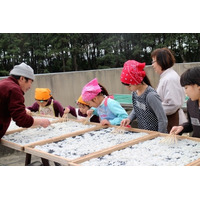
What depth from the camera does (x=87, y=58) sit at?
13.1 meters

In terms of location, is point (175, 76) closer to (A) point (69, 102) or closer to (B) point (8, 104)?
(B) point (8, 104)

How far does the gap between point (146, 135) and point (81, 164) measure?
2.65ft

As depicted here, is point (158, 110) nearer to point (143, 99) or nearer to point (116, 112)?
point (143, 99)

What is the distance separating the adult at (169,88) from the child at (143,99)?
0.39 meters

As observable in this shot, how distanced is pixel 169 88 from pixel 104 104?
747 millimetres

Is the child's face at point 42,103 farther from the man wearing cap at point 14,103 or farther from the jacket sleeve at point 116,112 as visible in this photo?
the jacket sleeve at point 116,112

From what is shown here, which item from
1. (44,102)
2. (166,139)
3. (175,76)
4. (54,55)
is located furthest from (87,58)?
(166,139)

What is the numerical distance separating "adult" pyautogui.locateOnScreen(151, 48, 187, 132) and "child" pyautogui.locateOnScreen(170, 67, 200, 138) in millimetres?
801

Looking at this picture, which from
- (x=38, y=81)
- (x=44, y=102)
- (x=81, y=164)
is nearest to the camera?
(x=81, y=164)

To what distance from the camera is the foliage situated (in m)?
11.2

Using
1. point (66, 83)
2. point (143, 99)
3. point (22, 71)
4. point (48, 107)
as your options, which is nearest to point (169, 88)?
point (143, 99)

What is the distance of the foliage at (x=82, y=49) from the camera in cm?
1123

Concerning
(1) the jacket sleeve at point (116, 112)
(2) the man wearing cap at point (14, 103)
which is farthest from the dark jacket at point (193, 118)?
(2) the man wearing cap at point (14, 103)

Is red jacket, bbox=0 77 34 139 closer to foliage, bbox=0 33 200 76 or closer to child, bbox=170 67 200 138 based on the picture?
child, bbox=170 67 200 138
